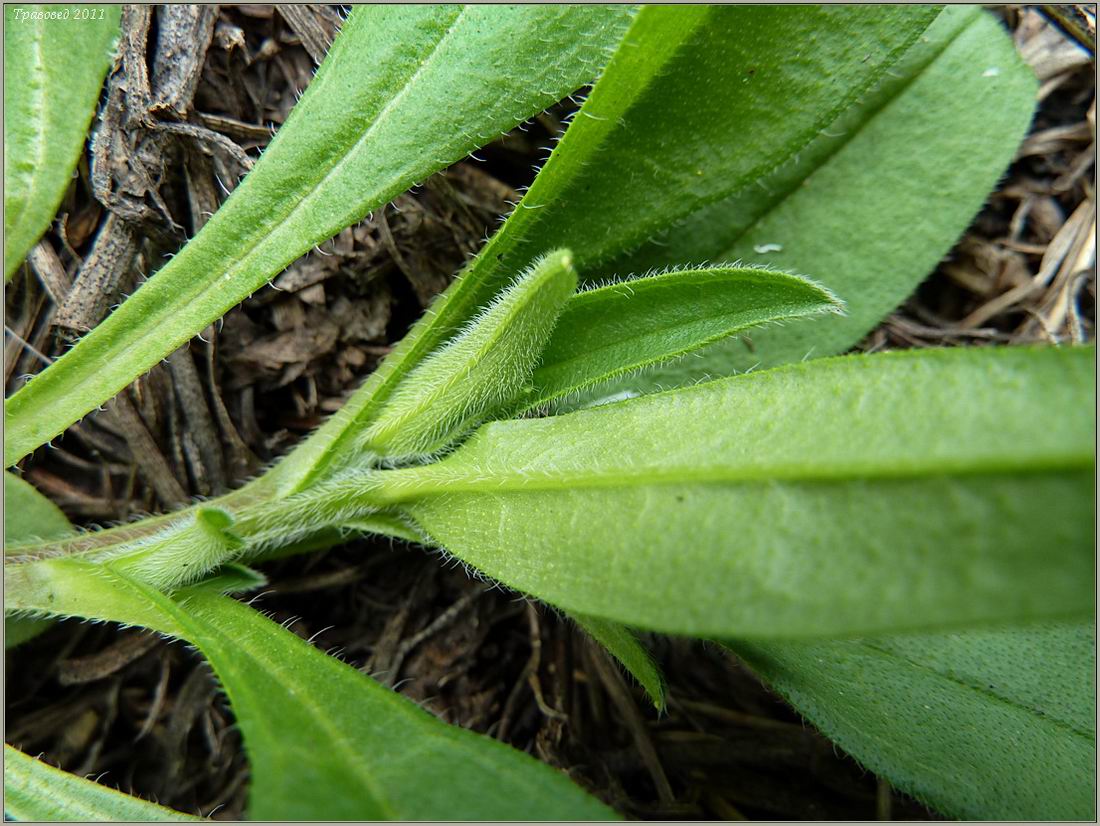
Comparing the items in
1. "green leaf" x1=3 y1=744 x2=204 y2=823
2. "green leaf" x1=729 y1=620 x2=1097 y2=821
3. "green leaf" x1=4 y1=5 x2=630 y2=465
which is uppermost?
"green leaf" x1=4 y1=5 x2=630 y2=465

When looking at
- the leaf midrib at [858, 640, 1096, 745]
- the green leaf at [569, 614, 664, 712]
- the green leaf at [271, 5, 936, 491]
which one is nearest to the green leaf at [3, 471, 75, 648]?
the green leaf at [271, 5, 936, 491]

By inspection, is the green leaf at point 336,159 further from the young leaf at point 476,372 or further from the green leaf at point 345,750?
the green leaf at point 345,750

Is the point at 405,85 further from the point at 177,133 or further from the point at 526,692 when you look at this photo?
the point at 526,692

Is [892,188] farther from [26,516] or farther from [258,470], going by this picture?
[26,516]

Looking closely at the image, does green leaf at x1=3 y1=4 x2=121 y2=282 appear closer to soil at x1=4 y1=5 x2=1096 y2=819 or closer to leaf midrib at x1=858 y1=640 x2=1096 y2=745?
soil at x1=4 y1=5 x2=1096 y2=819

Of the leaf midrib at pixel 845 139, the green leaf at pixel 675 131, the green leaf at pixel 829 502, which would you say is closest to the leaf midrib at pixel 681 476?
the green leaf at pixel 829 502

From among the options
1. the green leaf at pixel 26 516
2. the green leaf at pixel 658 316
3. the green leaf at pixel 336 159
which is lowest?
the green leaf at pixel 658 316
